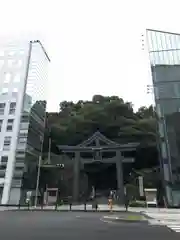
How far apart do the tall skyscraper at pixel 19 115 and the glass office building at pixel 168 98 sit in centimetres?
2146

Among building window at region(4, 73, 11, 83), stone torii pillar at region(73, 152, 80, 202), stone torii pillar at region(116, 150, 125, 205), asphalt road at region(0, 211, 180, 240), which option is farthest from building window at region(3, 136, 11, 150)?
asphalt road at region(0, 211, 180, 240)

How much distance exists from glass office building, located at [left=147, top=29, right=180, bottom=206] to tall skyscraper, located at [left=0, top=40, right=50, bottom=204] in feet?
70.4

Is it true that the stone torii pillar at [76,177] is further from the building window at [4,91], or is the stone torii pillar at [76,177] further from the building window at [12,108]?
the building window at [4,91]

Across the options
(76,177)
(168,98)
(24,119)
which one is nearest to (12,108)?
(24,119)

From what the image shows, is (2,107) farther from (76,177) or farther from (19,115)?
(76,177)

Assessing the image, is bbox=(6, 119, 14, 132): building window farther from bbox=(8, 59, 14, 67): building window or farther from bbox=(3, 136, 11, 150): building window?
bbox=(8, 59, 14, 67): building window

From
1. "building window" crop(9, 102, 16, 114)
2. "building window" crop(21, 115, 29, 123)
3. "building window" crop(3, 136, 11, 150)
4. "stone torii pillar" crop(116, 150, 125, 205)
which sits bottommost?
"stone torii pillar" crop(116, 150, 125, 205)

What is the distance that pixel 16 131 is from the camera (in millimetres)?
50594

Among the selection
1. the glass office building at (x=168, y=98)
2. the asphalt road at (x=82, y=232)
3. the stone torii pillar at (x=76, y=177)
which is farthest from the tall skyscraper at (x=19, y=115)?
the asphalt road at (x=82, y=232)

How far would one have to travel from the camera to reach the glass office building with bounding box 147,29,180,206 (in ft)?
122

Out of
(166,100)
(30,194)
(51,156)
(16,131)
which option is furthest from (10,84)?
(166,100)

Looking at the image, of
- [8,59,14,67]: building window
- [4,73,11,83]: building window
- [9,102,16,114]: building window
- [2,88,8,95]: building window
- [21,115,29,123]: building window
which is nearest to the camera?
[21,115,29,123]: building window

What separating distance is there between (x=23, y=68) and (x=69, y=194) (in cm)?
2197

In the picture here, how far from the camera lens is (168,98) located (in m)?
39.2
